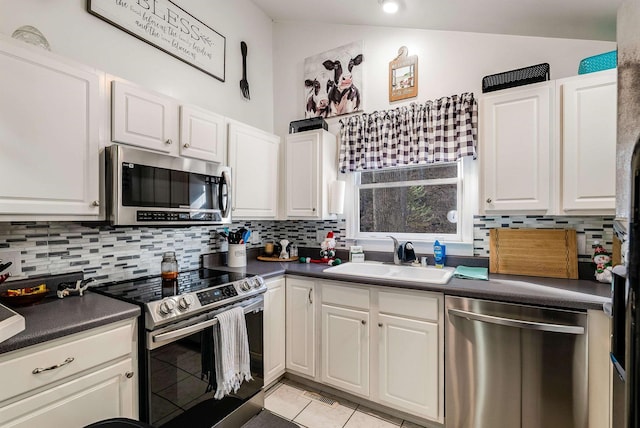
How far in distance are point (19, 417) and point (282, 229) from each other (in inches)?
90.7

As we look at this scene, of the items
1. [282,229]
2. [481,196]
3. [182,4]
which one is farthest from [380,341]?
[182,4]

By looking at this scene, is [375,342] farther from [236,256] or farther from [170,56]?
[170,56]

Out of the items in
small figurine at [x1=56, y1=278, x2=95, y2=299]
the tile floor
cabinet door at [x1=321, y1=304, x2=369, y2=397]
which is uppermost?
small figurine at [x1=56, y1=278, x2=95, y2=299]

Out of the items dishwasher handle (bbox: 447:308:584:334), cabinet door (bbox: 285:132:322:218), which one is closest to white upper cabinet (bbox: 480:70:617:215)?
dishwasher handle (bbox: 447:308:584:334)

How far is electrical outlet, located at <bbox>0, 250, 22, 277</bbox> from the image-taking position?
1.51 m

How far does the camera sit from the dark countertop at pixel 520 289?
1.51 metres

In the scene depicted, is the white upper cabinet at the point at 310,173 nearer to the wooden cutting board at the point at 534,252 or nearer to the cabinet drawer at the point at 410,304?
the cabinet drawer at the point at 410,304

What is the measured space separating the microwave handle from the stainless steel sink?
0.88 meters

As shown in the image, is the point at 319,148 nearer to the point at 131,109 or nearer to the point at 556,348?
the point at 131,109

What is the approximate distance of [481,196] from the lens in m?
2.01

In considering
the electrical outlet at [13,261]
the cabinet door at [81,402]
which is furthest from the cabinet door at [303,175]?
the electrical outlet at [13,261]

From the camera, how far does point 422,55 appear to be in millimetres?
A: 2479

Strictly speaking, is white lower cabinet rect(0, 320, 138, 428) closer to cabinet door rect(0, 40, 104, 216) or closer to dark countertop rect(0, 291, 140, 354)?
dark countertop rect(0, 291, 140, 354)

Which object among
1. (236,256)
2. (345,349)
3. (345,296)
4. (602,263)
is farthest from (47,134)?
(602,263)
